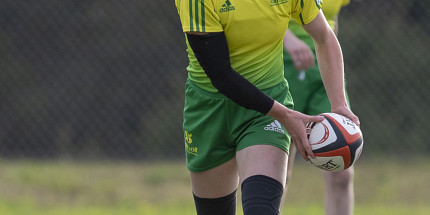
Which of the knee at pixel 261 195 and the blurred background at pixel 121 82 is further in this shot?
the blurred background at pixel 121 82

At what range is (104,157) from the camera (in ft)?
25.1

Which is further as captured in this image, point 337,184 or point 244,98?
point 337,184

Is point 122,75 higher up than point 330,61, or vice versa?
point 330,61

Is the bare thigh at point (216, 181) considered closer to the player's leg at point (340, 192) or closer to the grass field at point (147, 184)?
the player's leg at point (340, 192)

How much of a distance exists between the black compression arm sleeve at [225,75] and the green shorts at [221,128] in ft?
0.76

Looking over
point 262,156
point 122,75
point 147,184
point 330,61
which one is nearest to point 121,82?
point 122,75

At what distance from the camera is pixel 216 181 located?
3818 mm

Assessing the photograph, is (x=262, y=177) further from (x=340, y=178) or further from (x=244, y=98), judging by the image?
(x=340, y=178)

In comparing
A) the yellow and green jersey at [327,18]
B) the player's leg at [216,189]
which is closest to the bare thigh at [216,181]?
the player's leg at [216,189]

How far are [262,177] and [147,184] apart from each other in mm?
4455

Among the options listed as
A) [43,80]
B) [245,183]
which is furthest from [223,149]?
[43,80]

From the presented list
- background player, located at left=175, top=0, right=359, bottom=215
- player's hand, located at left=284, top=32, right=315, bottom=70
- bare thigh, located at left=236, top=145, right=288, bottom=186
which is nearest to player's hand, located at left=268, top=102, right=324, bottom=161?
background player, located at left=175, top=0, right=359, bottom=215

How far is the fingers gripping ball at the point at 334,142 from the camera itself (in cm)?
333

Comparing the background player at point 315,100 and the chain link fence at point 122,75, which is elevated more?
the background player at point 315,100
